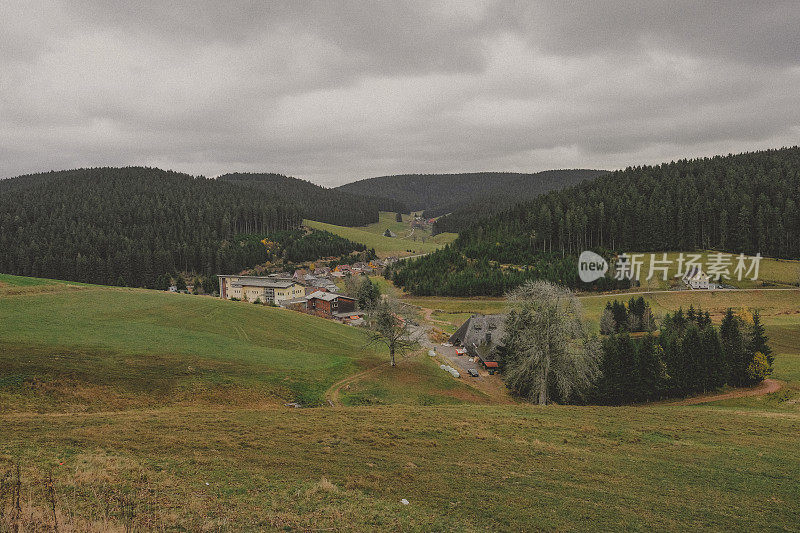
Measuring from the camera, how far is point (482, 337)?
2559 inches

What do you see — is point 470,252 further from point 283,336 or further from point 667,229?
point 283,336

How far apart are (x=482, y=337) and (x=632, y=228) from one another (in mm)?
96167

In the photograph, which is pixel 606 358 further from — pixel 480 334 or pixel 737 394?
pixel 480 334

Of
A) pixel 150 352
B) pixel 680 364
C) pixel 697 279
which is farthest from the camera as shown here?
pixel 697 279

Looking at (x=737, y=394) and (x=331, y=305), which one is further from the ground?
(x=331, y=305)

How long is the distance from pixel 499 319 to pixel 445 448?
53806mm

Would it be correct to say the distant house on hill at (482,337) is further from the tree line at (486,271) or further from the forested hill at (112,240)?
the forested hill at (112,240)

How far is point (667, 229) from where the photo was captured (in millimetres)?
128000

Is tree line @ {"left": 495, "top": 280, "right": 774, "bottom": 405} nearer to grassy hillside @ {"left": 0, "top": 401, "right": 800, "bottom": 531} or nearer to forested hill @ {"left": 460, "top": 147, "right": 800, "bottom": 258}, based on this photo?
grassy hillside @ {"left": 0, "top": 401, "right": 800, "bottom": 531}

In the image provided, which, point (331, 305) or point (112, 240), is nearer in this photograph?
point (331, 305)

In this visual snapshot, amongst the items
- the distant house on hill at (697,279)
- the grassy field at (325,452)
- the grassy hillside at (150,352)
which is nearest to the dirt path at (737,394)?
the grassy field at (325,452)

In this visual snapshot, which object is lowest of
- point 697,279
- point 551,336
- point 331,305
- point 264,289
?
point 331,305

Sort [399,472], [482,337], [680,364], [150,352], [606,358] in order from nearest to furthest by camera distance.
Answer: [399,472], [150,352], [606,358], [680,364], [482,337]

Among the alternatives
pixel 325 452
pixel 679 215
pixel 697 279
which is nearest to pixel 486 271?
pixel 697 279
